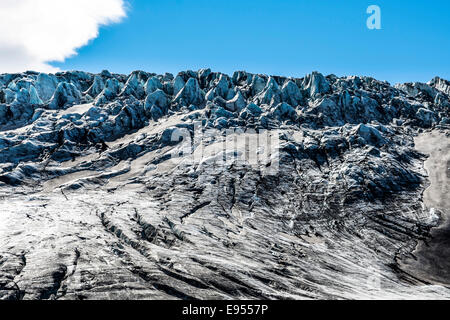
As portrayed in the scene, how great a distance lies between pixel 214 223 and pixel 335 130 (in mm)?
83602

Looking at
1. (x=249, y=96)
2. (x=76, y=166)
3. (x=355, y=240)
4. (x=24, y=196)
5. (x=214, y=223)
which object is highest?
(x=249, y=96)

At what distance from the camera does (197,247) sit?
160 ft

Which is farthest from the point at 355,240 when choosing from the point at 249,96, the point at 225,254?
the point at 249,96

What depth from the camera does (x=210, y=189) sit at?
81.1 m

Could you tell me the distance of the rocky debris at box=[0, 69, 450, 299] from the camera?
3844cm

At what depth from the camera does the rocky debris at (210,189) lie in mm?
38438

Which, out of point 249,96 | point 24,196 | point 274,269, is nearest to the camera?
point 274,269
